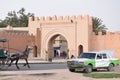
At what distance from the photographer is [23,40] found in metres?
56.2

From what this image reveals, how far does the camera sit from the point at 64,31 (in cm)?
5738

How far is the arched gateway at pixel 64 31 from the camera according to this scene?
182 feet

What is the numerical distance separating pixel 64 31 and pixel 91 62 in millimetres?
33072

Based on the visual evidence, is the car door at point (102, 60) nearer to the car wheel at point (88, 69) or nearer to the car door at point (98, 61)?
the car door at point (98, 61)

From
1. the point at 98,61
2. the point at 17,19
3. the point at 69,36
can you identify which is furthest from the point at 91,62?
the point at 17,19

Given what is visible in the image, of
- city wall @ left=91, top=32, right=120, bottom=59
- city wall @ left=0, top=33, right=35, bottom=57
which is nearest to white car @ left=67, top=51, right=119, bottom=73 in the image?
city wall @ left=91, top=32, right=120, bottom=59

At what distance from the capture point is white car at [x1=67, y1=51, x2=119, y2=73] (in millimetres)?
23891

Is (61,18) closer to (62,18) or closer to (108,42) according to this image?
(62,18)

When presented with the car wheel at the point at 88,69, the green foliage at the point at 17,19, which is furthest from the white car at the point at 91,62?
the green foliage at the point at 17,19

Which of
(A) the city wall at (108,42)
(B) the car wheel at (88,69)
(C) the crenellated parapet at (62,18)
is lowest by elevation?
(B) the car wheel at (88,69)

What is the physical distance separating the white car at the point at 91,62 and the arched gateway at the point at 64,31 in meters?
28.6

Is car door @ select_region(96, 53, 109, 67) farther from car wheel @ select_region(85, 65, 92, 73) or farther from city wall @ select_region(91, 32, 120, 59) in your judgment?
city wall @ select_region(91, 32, 120, 59)

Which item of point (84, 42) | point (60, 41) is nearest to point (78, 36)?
point (84, 42)

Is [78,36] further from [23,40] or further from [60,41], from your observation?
[60,41]
